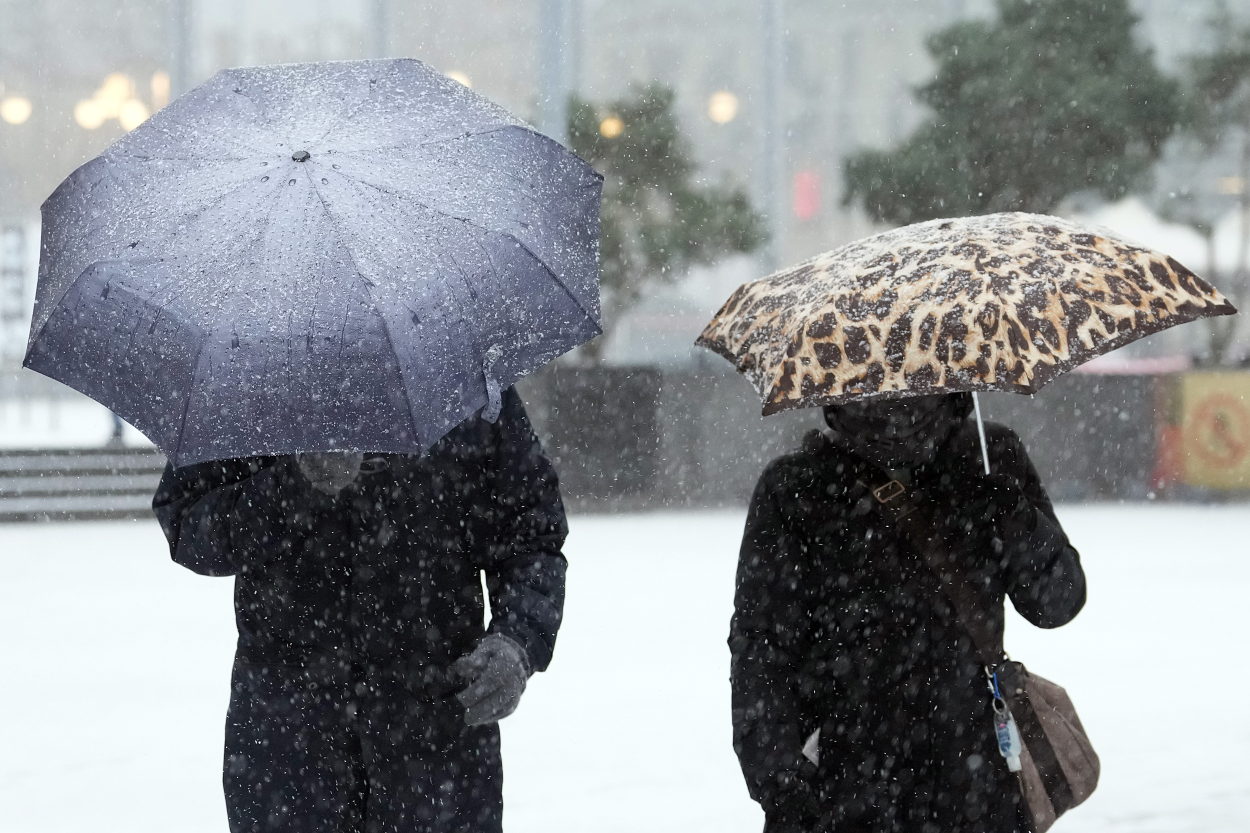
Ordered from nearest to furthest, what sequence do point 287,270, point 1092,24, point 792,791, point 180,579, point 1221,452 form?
point 287,270 < point 792,791 < point 180,579 < point 1221,452 < point 1092,24

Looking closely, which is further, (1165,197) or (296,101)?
(1165,197)

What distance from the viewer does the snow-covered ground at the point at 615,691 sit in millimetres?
4988

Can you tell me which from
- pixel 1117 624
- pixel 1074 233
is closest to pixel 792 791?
pixel 1074 233

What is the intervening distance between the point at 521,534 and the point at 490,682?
268mm

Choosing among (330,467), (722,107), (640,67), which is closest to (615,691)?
(330,467)

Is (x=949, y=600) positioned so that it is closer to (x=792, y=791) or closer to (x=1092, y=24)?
(x=792, y=791)

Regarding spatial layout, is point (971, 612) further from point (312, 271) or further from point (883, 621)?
point (312, 271)

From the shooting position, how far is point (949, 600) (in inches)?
94.3

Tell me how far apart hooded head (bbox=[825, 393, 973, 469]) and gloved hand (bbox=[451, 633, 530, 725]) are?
61 centimetres

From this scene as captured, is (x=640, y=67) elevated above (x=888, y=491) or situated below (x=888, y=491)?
above

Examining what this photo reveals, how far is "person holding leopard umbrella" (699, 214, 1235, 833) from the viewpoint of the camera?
7.74ft

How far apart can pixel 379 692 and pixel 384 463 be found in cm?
34

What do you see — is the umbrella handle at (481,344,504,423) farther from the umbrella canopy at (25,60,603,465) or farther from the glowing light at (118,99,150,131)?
the glowing light at (118,99,150,131)

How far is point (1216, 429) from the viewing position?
1351 centimetres
